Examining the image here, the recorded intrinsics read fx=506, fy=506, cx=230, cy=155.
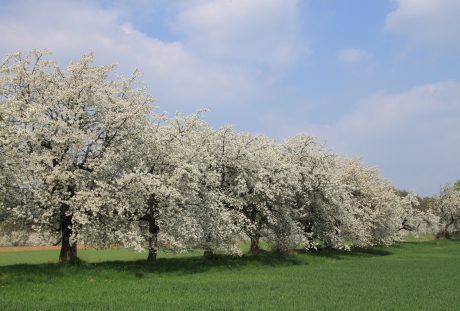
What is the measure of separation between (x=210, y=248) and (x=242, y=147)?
1072cm

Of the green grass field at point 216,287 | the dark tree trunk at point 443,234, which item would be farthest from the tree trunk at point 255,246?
the dark tree trunk at point 443,234

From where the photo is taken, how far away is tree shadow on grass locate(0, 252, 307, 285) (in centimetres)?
3028

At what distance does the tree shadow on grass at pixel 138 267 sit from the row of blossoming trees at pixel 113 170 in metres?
1.40

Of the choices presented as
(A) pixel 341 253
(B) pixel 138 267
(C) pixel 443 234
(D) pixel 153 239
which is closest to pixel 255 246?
(D) pixel 153 239

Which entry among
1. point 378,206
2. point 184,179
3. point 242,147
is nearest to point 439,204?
point 378,206

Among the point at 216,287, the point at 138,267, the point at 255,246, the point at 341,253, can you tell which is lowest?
the point at 216,287

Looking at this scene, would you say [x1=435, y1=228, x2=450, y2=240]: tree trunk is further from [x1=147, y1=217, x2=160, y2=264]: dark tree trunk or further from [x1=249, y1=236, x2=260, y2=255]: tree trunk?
[x1=147, y1=217, x2=160, y2=264]: dark tree trunk

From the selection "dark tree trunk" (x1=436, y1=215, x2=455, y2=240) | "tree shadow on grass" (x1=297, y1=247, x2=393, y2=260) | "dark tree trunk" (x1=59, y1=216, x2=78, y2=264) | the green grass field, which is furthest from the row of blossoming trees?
"dark tree trunk" (x1=436, y1=215, x2=455, y2=240)

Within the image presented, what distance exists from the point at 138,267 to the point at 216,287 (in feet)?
A: 30.9

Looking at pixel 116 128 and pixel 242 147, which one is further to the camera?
pixel 242 147

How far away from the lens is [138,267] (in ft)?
122

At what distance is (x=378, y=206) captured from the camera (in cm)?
7925

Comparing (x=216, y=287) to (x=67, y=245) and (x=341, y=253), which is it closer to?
(x=67, y=245)

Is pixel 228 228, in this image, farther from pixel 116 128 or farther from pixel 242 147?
pixel 116 128
